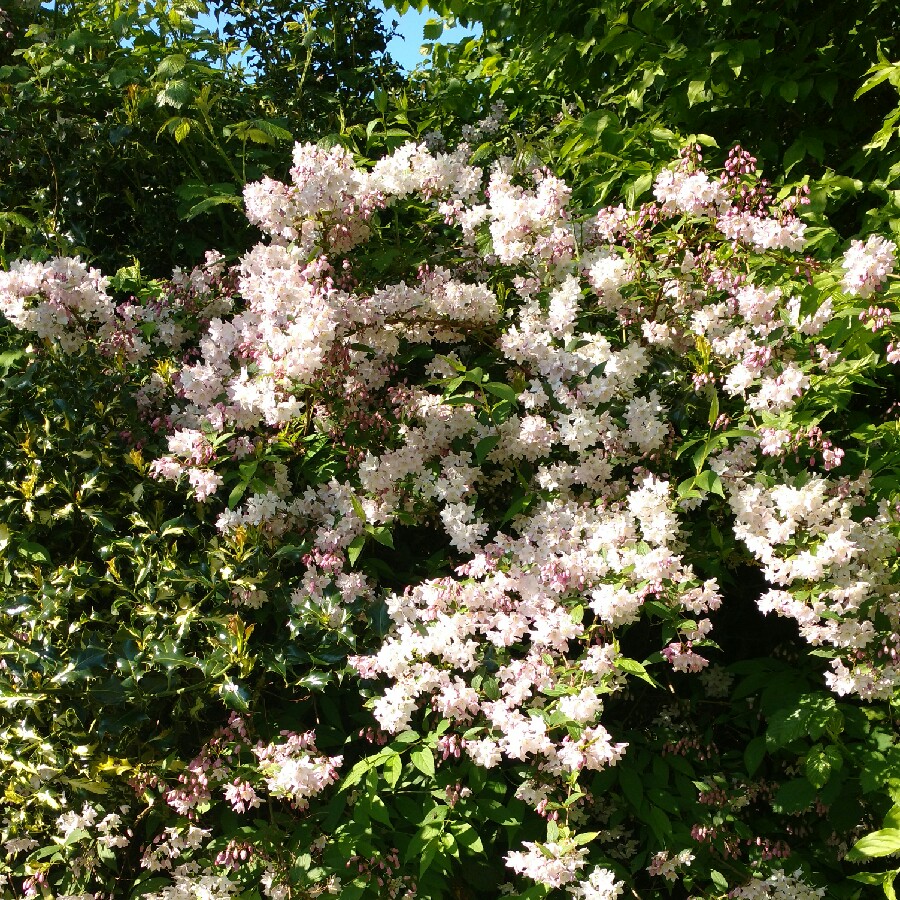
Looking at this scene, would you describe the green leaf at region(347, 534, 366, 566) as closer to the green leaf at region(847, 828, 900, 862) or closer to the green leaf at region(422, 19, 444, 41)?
the green leaf at region(847, 828, 900, 862)

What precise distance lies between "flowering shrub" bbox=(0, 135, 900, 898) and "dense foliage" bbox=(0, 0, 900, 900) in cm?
1

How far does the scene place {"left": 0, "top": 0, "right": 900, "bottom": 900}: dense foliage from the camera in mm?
2725

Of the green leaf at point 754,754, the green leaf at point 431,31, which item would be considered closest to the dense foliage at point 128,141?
the green leaf at point 431,31

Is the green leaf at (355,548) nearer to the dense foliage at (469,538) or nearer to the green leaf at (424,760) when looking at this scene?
the dense foliage at (469,538)

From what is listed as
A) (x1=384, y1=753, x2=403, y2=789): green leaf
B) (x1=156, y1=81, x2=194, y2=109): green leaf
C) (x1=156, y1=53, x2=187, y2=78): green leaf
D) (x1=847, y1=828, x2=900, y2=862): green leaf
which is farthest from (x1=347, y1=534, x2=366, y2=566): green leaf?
(x1=156, y1=53, x2=187, y2=78): green leaf

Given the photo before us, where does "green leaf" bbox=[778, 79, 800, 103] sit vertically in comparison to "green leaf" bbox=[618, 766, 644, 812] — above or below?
above

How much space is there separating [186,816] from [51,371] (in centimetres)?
158

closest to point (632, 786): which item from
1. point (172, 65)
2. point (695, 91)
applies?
point (695, 91)

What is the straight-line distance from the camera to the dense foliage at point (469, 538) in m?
2.72

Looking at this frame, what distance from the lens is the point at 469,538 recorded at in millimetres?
3027

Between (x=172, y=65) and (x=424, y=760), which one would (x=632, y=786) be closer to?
(x=424, y=760)

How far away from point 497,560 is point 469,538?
12 centimetres

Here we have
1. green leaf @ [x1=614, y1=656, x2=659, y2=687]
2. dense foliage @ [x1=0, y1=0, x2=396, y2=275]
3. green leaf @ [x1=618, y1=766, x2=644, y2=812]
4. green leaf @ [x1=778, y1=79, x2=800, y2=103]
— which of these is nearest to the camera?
green leaf @ [x1=614, y1=656, x2=659, y2=687]

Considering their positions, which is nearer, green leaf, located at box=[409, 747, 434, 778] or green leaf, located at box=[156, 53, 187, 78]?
green leaf, located at box=[409, 747, 434, 778]
